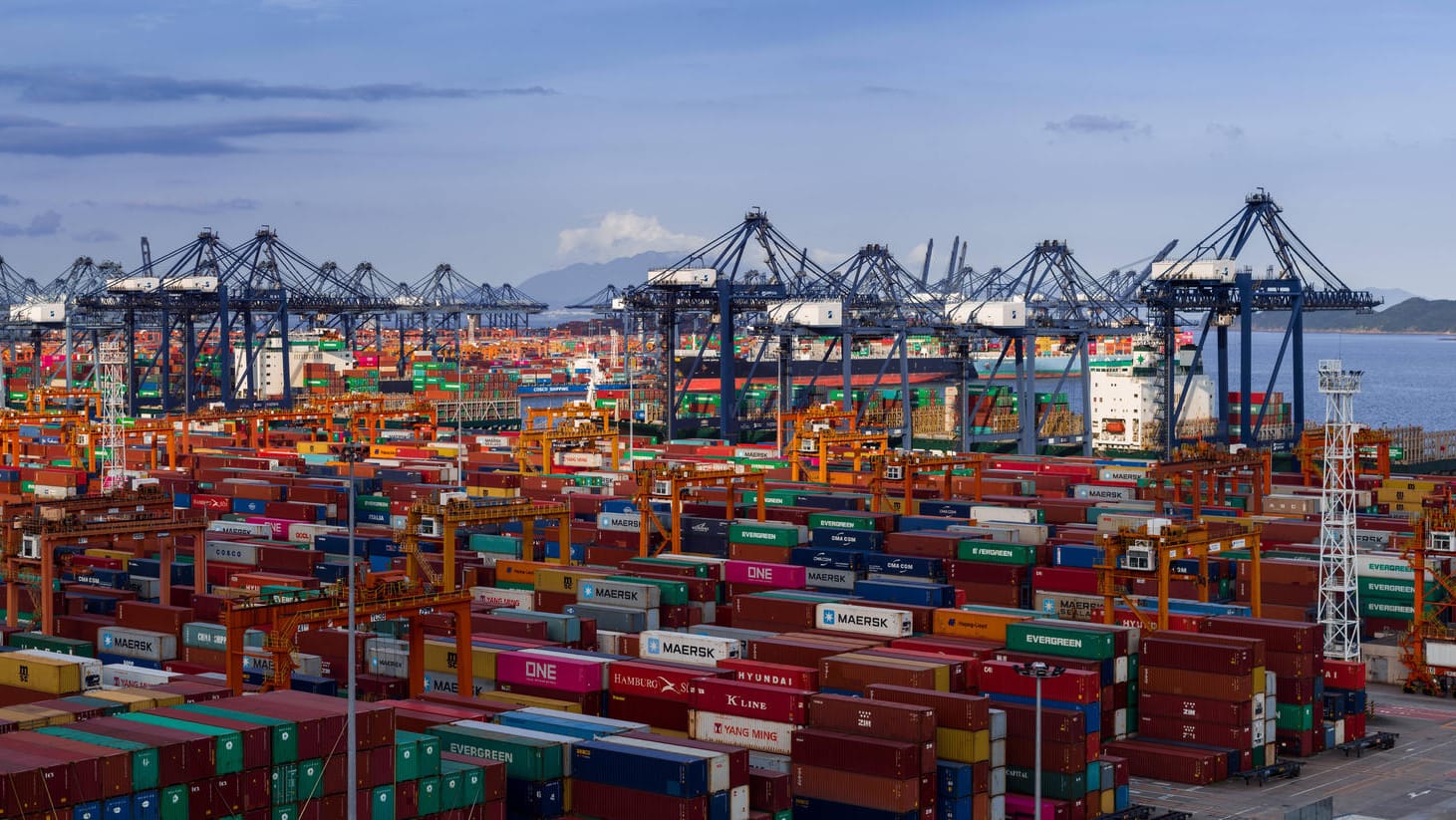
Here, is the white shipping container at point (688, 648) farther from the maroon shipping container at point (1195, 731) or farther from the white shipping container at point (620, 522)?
the white shipping container at point (620, 522)

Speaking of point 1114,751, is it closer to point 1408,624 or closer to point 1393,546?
point 1408,624

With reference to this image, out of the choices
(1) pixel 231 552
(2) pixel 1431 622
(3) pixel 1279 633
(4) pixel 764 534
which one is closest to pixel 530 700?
(3) pixel 1279 633

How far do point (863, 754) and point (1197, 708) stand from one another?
8927 mm

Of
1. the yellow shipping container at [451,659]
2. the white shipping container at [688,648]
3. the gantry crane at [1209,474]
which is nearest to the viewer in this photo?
the yellow shipping container at [451,659]

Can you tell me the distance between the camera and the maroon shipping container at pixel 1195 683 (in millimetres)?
31047

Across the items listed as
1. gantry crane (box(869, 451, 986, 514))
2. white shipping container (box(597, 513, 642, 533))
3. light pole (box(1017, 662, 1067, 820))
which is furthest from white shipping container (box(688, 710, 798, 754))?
gantry crane (box(869, 451, 986, 514))

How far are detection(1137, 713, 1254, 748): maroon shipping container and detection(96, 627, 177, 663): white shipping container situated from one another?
1847cm

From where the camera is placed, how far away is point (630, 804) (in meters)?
24.2

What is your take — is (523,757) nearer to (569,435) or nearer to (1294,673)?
(1294,673)

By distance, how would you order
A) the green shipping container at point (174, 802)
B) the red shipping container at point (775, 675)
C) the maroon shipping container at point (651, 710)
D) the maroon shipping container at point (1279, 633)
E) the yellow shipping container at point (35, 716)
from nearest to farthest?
1. the green shipping container at point (174, 802)
2. the yellow shipping container at point (35, 716)
3. the red shipping container at point (775, 675)
4. the maroon shipping container at point (651, 710)
5. the maroon shipping container at point (1279, 633)

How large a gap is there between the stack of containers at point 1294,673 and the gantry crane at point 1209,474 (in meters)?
15.7

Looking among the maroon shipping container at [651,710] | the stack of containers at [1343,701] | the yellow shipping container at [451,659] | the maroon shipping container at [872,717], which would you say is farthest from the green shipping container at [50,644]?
the stack of containers at [1343,701]

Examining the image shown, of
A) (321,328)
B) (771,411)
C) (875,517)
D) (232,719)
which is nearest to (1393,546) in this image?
(875,517)

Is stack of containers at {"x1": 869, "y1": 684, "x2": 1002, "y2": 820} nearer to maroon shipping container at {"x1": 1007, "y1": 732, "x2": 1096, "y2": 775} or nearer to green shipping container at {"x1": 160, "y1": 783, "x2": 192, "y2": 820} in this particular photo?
maroon shipping container at {"x1": 1007, "y1": 732, "x2": 1096, "y2": 775}
